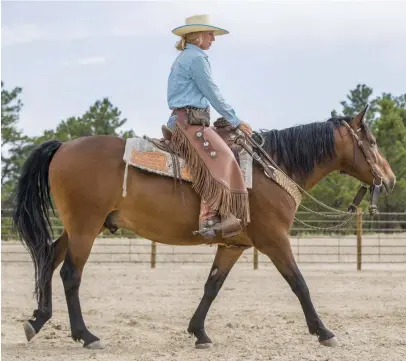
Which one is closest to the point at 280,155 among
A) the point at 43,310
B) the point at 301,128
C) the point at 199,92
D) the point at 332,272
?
the point at 301,128

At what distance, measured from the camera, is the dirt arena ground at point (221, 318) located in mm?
5820

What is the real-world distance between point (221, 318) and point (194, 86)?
108 inches

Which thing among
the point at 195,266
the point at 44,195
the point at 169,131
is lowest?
the point at 195,266

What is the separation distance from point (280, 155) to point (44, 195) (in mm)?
1993

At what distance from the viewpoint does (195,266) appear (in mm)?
16281

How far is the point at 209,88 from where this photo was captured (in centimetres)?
603

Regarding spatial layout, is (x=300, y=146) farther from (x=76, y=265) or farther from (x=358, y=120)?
(x=76, y=265)

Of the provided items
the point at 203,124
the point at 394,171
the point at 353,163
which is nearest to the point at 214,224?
the point at 203,124

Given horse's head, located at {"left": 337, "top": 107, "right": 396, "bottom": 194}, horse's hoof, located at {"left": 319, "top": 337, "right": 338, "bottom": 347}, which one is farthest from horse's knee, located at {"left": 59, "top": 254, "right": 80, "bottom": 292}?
horse's head, located at {"left": 337, "top": 107, "right": 396, "bottom": 194}

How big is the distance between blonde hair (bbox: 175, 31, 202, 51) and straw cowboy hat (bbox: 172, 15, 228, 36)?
0.04 m

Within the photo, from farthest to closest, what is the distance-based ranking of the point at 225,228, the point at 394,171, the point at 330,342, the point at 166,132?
1. the point at 394,171
2. the point at 166,132
3. the point at 330,342
4. the point at 225,228

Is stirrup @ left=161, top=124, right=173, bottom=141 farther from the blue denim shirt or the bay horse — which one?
the bay horse

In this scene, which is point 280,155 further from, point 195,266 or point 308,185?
point 195,266

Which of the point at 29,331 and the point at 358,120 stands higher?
the point at 358,120
